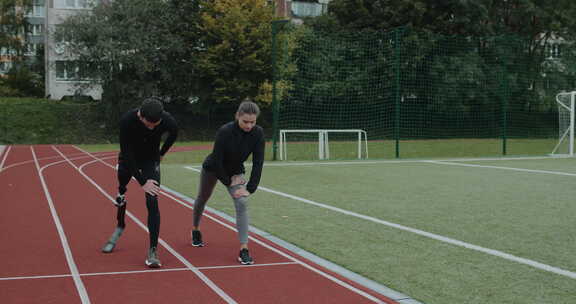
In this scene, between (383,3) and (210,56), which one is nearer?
(210,56)

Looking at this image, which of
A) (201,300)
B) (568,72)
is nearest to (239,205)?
(201,300)

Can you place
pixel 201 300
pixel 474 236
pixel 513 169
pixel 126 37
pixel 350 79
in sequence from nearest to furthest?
1. pixel 201 300
2. pixel 474 236
3. pixel 513 169
4. pixel 350 79
5. pixel 126 37

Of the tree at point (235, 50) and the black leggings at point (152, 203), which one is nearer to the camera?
the black leggings at point (152, 203)

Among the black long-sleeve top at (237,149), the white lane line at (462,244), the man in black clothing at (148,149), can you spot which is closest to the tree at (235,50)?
the white lane line at (462,244)

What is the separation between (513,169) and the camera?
1554 centimetres

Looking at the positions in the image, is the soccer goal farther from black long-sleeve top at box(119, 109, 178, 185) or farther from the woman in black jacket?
black long-sleeve top at box(119, 109, 178, 185)

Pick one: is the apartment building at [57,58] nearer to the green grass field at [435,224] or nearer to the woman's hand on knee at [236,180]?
the green grass field at [435,224]

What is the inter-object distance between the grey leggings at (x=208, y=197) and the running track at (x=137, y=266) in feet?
0.90

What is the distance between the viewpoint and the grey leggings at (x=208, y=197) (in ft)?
18.5

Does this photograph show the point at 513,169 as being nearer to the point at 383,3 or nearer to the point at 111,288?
the point at 111,288

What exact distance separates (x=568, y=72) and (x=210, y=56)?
60.1 ft

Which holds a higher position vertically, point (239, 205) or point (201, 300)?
point (239, 205)

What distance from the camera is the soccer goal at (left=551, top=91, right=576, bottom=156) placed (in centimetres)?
2078

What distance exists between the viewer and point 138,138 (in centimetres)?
555
